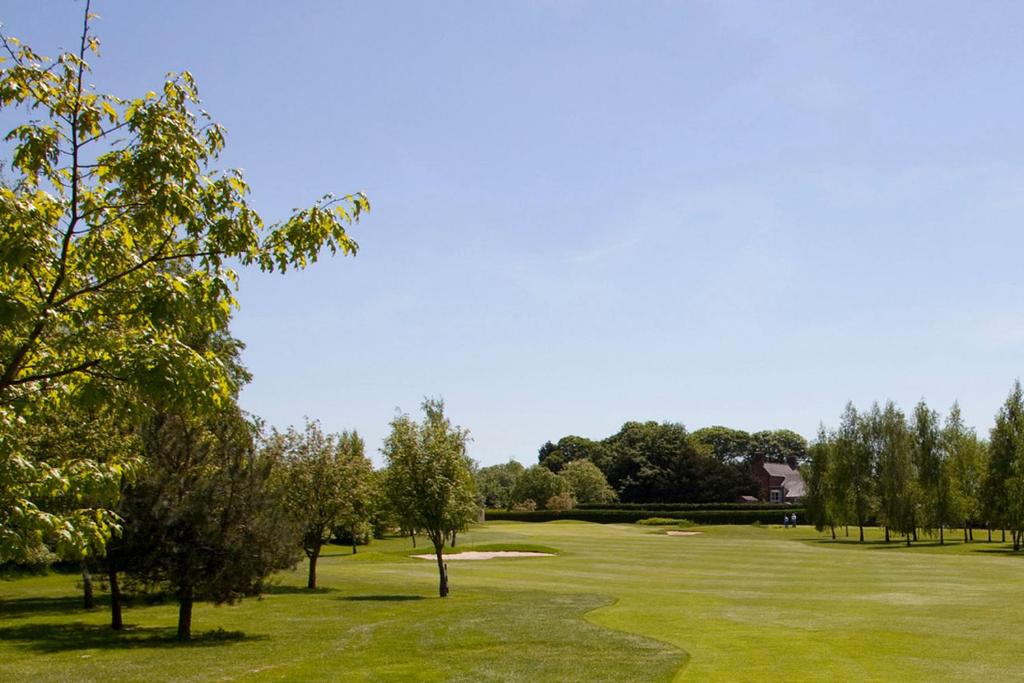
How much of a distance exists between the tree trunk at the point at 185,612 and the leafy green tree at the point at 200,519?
29 mm

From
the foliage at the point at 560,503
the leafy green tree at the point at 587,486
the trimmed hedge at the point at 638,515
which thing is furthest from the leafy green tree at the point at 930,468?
the leafy green tree at the point at 587,486

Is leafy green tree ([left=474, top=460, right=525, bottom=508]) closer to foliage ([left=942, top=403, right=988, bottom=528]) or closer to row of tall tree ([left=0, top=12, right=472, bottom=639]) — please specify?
foliage ([left=942, top=403, right=988, bottom=528])

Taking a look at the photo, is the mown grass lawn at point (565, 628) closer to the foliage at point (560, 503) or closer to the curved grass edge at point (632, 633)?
the curved grass edge at point (632, 633)

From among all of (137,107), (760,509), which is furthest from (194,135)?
(760,509)

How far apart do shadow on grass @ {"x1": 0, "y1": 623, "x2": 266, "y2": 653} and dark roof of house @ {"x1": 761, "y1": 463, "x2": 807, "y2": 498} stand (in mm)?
145881

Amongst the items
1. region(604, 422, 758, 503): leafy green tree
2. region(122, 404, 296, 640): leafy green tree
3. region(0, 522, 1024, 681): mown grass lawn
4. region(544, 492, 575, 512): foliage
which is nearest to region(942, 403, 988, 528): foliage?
region(0, 522, 1024, 681): mown grass lawn

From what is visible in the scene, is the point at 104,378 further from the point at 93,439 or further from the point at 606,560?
the point at 606,560

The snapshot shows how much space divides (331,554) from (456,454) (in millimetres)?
34241

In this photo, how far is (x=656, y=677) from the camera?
18219 millimetres

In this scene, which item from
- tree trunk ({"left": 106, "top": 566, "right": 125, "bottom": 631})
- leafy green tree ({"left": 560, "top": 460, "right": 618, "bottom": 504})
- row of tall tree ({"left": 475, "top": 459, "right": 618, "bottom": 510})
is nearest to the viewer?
tree trunk ({"left": 106, "top": 566, "right": 125, "bottom": 631})

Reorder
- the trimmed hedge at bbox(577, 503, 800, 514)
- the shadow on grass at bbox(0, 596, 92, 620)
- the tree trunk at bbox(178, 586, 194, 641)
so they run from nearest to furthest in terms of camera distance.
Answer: the tree trunk at bbox(178, 586, 194, 641) → the shadow on grass at bbox(0, 596, 92, 620) → the trimmed hedge at bbox(577, 503, 800, 514)

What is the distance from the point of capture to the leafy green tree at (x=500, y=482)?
151375 millimetres

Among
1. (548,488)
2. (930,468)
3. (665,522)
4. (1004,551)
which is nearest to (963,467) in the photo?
(930,468)

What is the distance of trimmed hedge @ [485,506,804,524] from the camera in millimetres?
111938
